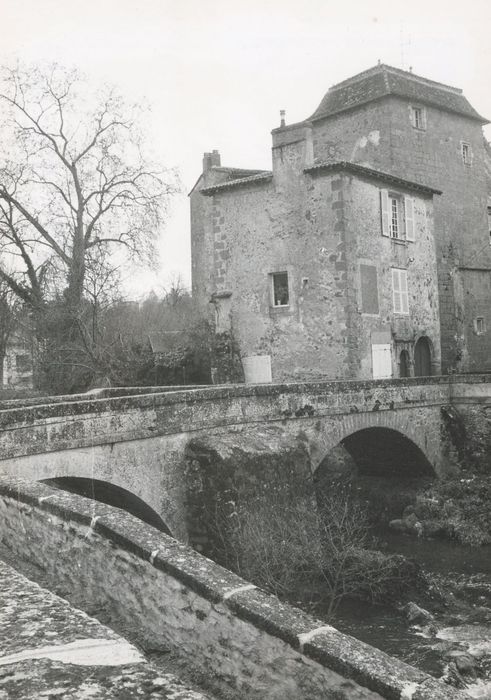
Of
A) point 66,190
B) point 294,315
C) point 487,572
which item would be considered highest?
point 66,190

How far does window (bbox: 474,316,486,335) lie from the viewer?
87.0ft

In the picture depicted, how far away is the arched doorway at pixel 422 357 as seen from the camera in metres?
21.5

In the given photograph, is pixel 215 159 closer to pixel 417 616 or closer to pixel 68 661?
pixel 417 616

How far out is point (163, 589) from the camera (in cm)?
363

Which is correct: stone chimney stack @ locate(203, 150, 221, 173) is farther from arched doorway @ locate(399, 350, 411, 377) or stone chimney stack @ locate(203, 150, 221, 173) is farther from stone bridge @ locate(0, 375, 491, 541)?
stone bridge @ locate(0, 375, 491, 541)

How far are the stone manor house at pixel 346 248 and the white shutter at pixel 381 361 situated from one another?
0.05m

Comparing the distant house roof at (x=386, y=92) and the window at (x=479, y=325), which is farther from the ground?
the distant house roof at (x=386, y=92)

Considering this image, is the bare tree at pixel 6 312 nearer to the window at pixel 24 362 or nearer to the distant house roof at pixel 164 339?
the window at pixel 24 362

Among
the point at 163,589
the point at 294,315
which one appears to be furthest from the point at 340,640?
the point at 294,315

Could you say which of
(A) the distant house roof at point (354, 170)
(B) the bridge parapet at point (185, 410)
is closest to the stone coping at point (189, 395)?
(B) the bridge parapet at point (185, 410)

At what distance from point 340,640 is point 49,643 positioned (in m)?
1.30

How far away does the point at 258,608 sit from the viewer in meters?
3.20

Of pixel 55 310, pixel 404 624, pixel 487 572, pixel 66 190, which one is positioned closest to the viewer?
pixel 404 624

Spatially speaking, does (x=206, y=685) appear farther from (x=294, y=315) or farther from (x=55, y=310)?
(x=55, y=310)
